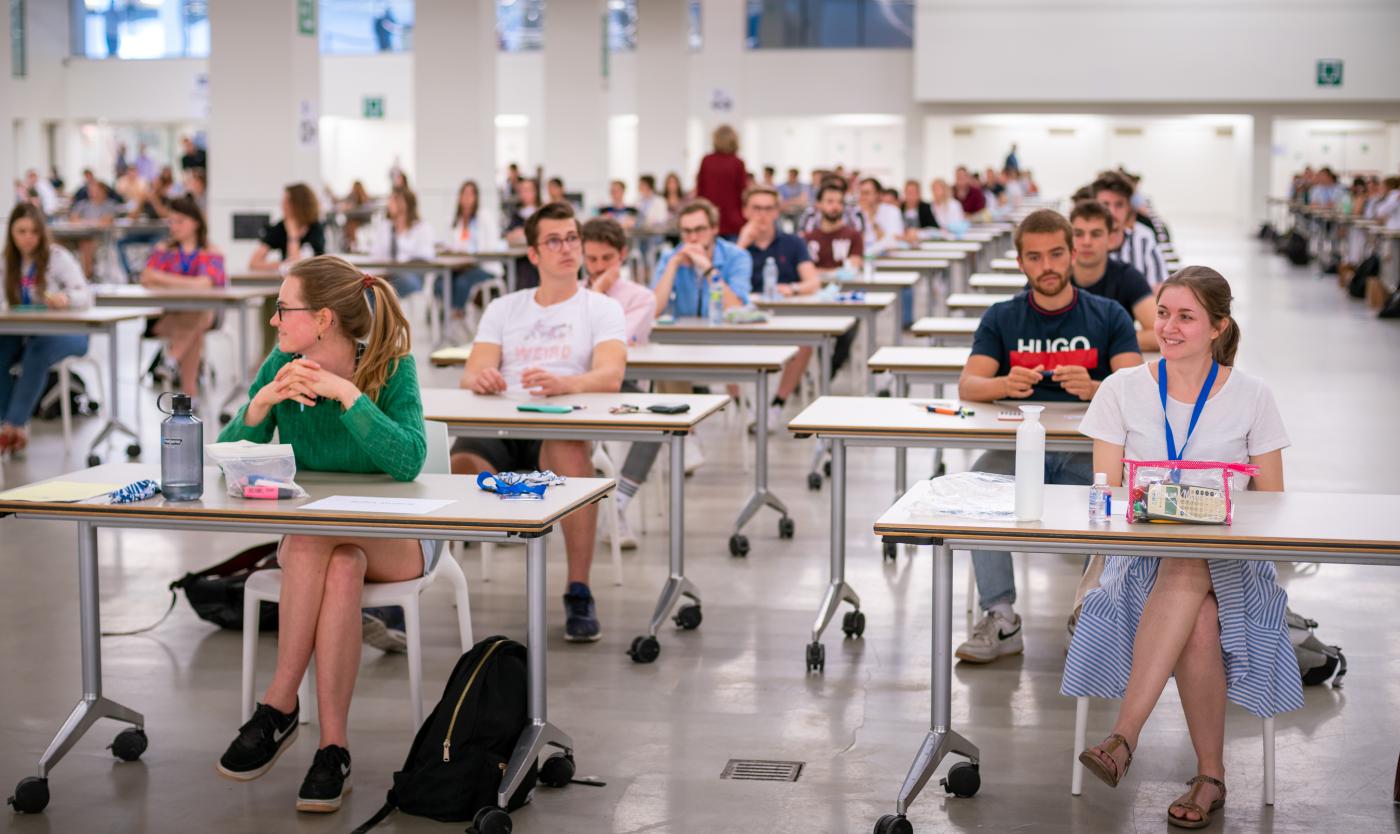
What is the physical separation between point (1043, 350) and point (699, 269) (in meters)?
2.98

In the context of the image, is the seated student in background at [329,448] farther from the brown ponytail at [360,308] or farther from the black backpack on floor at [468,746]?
the black backpack on floor at [468,746]

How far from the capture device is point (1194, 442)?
3533 millimetres

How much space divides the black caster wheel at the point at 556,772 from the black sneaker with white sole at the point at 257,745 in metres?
0.56

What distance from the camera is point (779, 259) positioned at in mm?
8883

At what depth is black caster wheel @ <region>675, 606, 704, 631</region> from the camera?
4.85m

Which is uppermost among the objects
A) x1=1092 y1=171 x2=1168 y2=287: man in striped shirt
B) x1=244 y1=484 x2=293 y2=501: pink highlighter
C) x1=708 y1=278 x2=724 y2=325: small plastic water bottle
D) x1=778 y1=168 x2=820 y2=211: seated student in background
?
x1=778 y1=168 x2=820 y2=211: seated student in background

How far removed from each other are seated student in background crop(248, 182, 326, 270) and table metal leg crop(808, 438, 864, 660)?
606 centimetres

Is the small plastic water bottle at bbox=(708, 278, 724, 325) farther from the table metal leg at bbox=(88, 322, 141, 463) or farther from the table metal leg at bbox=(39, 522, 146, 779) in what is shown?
the table metal leg at bbox=(39, 522, 146, 779)

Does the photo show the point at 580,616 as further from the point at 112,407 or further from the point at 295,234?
the point at 295,234

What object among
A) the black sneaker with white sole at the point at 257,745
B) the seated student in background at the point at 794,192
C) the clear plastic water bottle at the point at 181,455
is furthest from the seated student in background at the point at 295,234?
the seated student in background at the point at 794,192

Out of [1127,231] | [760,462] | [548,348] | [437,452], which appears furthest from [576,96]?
[437,452]

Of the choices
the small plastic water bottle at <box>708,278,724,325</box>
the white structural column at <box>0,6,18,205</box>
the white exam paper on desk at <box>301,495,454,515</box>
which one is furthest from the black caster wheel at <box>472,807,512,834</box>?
the white structural column at <box>0,6,18,205</box>

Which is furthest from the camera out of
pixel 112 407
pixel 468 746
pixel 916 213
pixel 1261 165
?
pixel 1261 165

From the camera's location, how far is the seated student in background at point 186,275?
28.9ft
